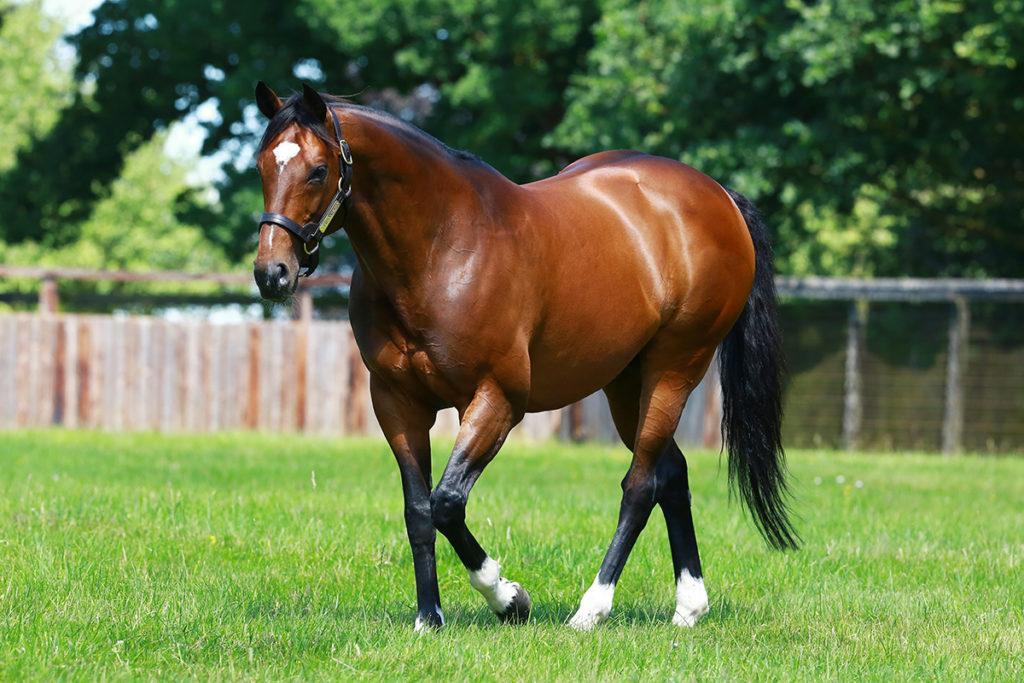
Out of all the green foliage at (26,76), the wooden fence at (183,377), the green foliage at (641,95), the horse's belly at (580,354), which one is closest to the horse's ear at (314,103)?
the horse's belly at (580,354)

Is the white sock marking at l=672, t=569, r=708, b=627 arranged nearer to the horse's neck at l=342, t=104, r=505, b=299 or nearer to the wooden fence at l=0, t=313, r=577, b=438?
the horse's neck at l=342, t=104, r=505, b=299

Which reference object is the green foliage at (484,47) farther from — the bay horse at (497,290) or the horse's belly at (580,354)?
the horse's belly at (580,354)

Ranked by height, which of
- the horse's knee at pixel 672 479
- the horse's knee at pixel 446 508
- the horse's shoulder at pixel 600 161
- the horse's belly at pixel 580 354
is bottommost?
the horse's knee at pixel 672 479

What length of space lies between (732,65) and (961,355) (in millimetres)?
5038

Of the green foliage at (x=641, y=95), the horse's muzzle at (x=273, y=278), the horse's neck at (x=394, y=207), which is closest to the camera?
the horse's muzzle at (x=273, y=278)

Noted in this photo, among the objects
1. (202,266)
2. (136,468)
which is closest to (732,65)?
(136,468)

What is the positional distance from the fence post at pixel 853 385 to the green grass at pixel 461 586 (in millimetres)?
7168

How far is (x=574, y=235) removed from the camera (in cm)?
559

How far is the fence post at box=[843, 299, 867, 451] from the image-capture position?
1852 cm

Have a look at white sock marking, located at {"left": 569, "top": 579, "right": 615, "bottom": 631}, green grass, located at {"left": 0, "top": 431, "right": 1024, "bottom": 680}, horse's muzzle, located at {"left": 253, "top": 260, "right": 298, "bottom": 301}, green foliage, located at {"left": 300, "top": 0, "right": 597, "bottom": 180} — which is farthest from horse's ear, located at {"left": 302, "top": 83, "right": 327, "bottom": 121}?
green foliage, located at {"left": 300, "top": 0, "right": 597, "bottom": 180}

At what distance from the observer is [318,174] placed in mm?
4648

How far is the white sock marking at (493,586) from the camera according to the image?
5.27 metres

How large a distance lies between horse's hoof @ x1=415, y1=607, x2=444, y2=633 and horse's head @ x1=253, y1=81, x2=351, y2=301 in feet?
4.76

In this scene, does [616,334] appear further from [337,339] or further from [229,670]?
[337,339]
